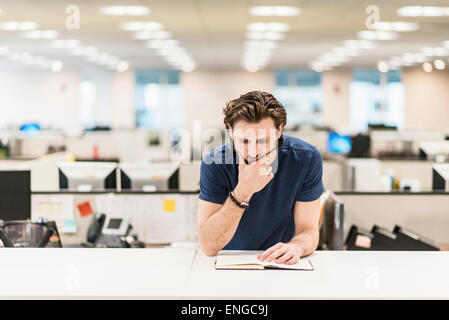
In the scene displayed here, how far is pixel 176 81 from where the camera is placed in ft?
57.0

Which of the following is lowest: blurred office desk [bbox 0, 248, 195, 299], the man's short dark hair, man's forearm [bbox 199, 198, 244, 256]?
blurred office desk [bbox 0, 248, 195, 299]

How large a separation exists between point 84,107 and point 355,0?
1302 cm

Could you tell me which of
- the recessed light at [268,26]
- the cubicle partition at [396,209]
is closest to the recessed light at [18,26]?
the recessed light at [268,26]

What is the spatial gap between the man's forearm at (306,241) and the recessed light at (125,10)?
4782 millimetres

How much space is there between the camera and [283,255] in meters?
1.45

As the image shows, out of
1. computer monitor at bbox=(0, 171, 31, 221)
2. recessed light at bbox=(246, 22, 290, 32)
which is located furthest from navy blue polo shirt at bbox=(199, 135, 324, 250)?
recessed light at bbox=(246, 22, 290, 32)

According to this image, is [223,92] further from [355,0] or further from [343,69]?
[355,0]

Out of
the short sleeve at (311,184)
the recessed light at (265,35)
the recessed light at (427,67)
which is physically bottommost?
the short sleeve at (311,184)

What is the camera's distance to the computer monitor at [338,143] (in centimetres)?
766

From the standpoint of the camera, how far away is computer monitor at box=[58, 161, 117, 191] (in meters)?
3.42

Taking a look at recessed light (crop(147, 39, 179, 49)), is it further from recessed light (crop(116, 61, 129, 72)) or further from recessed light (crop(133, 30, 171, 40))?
recessed light (crop(116, 61, 129, 72))

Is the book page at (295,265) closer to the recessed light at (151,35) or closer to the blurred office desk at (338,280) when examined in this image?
the blurred office desk at (338,280)

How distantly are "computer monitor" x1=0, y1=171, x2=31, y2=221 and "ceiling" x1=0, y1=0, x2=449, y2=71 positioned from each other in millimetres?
3369

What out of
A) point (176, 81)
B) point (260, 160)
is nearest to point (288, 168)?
point (260, 160)
